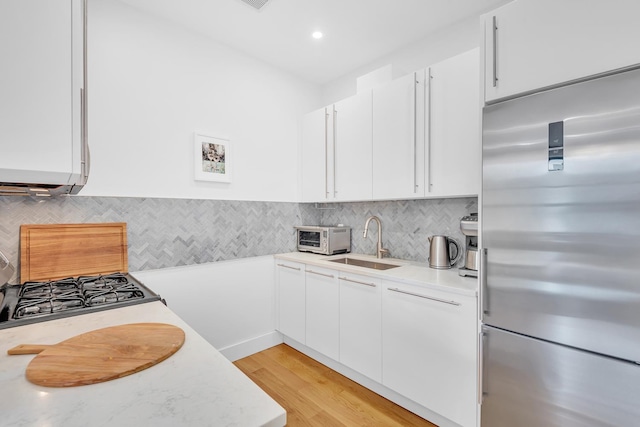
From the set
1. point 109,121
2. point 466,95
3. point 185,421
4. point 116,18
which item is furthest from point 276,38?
point 185,421

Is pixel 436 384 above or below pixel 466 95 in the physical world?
below

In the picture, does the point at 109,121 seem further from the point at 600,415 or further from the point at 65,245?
the point at 600,415

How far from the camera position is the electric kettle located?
217cm

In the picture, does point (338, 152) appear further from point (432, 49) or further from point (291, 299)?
point (291, 299)

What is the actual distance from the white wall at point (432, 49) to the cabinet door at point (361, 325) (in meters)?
1.75

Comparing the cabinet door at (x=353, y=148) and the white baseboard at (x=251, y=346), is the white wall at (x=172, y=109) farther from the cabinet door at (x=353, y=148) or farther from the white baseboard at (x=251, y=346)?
the white baseboard at (x=251, y=346)

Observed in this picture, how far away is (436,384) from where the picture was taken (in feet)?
5.77

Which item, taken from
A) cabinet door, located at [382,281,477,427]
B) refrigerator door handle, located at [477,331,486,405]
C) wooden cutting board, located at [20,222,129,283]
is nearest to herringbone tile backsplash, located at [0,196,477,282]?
wooden cutting board, located at [20,222,129,283]

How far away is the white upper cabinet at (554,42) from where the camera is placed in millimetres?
1146

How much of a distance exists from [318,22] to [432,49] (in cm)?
95

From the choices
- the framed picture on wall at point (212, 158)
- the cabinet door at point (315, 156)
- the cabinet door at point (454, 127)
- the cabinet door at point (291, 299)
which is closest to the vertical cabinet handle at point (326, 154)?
the cabinet door at point (315, 156)

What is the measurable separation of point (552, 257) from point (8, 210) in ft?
9.20

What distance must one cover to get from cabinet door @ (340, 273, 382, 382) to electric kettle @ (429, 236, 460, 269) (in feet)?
1.59

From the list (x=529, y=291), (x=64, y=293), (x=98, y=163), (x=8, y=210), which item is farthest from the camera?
(x=98, y=163)
